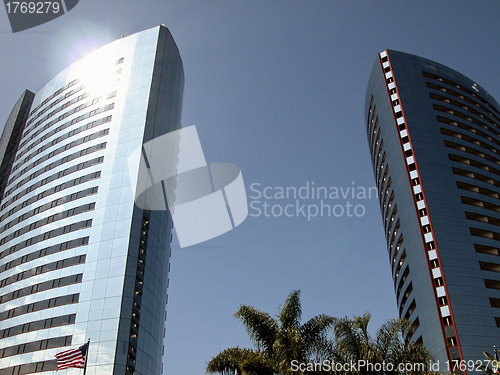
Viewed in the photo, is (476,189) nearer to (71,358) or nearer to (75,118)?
(71,358)

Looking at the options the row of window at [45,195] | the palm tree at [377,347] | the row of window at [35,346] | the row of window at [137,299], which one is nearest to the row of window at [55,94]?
the row of window at [45,195]

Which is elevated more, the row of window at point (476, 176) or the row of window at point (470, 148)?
the row of window at point (470, 148)

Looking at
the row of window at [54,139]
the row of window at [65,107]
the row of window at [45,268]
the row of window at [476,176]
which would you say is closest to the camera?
the row of window at [45,268]

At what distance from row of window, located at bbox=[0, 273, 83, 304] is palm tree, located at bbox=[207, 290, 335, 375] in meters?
54.8

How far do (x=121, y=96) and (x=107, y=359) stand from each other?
182 ft

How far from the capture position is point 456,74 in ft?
361

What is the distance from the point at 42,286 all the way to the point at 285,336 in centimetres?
6672

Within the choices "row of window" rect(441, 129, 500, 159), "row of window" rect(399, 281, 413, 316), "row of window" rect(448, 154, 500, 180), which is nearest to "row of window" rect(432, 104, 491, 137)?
"row of window" rect(441, 129, 500, 159)

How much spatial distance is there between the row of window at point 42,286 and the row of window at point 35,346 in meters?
9.16

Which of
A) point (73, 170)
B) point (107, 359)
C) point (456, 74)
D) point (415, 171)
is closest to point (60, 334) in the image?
point (107, 359)

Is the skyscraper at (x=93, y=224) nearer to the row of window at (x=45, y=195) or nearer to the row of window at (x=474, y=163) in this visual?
the row of window at (x=45, y=195)

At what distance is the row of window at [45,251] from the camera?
8201cm
